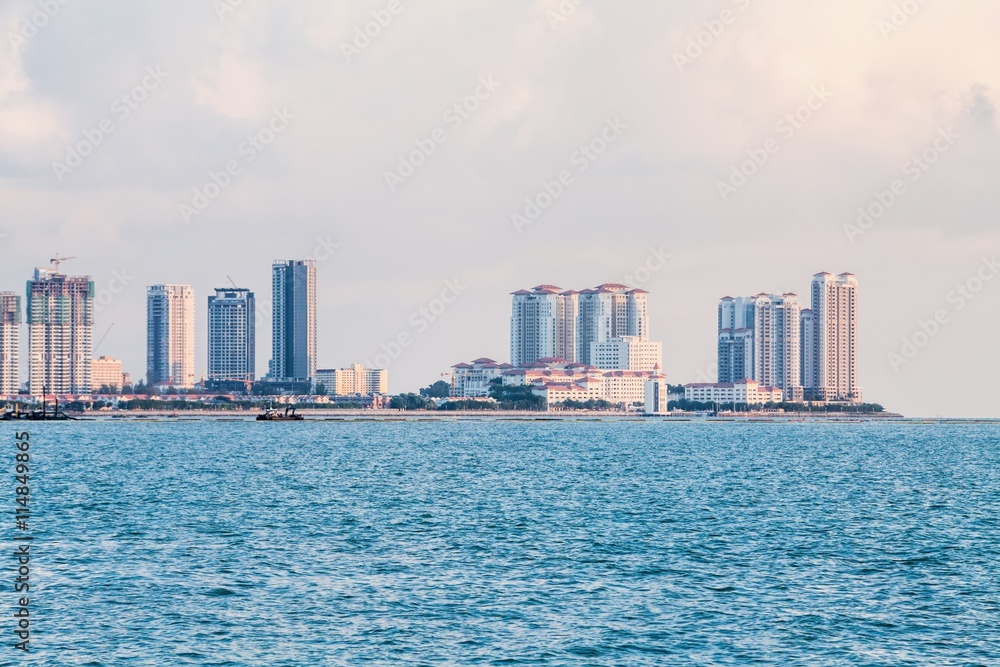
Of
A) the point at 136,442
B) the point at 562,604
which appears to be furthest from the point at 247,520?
the point at 136,442

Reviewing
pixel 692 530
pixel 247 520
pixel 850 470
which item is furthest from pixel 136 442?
pixel 692 530

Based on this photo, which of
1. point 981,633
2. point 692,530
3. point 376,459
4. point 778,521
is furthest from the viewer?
point 376,459

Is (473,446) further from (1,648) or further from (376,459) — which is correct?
(1,648)

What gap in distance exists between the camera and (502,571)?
50.7 meters

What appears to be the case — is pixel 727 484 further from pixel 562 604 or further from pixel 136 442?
pixel 136 442

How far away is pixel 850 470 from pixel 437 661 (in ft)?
288

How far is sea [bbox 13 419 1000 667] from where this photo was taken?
3791 centimetres

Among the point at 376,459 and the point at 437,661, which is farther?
the point at 376,459

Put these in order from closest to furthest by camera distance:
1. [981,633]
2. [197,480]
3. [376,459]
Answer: [981,633] → [197,480] → [376,459]

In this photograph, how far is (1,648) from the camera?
121 feet

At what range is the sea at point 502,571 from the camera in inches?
1492

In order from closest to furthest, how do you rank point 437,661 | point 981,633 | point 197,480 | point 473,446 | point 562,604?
point 437,661, point 981,633, point 562,604, point 197,480, point 473,446

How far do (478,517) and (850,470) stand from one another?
58129 mm

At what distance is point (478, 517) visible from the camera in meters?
69.2
